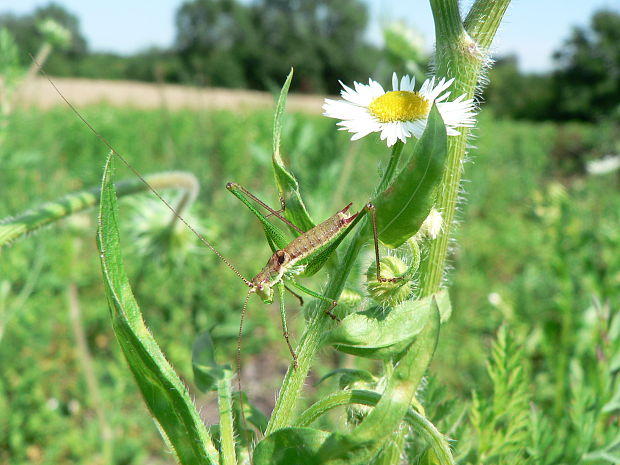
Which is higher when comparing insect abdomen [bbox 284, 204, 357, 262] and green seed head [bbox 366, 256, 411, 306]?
insect abdomen [bbox 284, 204, 357, 262]

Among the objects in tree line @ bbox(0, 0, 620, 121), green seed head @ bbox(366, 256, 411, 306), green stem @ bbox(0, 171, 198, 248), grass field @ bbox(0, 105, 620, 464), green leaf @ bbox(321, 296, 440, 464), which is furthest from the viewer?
tree line @ bbox(0, 0, 620, 121)

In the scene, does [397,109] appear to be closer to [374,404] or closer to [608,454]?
[374,404]

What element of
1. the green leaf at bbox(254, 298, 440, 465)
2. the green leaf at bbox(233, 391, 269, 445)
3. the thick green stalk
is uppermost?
the thick green stalk

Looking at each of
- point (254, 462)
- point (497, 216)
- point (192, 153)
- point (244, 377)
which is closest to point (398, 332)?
point (254, 462)

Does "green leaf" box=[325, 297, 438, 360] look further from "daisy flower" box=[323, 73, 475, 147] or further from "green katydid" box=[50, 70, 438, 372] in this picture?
"daisy flower" box=[323, 73, 475, 147]

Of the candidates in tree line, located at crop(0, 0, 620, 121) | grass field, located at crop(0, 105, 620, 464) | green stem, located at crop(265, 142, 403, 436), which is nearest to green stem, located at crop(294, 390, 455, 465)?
green stem, located at crop(265, 142, 403, 436)

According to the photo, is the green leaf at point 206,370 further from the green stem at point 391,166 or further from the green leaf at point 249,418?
the green stem at point 391,166

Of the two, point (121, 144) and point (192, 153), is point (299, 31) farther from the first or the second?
point (192, 153)
